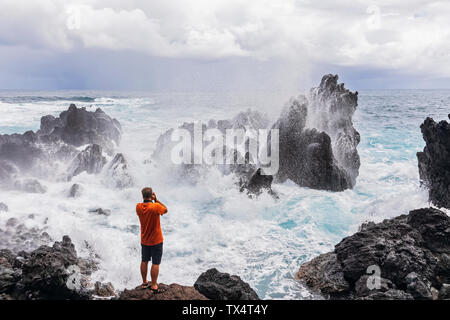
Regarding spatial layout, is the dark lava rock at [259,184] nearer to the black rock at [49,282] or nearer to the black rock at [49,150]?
the black rock at [49,150]

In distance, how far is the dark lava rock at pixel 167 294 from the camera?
226 inches

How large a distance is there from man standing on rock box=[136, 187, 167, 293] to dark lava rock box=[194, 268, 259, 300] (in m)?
0.94

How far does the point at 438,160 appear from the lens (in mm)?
11273

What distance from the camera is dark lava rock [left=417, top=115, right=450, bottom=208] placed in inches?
432

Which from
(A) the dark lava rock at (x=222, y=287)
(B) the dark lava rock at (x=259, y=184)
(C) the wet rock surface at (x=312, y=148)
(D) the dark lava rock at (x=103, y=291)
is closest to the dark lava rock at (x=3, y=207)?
(D) the dark lava rock at (x=103, y=291)

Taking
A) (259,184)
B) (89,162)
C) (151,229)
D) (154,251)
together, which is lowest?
(259,184)

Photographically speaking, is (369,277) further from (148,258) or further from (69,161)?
(69,161)

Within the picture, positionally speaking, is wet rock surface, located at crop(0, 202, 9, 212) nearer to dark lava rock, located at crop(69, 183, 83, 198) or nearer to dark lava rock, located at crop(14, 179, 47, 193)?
dark lava rock, located at crop(14, 179, 47, 193)

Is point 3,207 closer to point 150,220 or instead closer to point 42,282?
point 42,282

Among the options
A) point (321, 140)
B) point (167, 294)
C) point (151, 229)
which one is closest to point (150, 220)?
point (151, 229)

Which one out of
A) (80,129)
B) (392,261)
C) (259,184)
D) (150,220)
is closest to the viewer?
(150,220)

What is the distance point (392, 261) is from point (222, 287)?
12.1ft

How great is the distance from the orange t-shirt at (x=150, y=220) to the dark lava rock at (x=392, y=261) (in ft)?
13.3

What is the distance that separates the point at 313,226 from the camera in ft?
38.6
